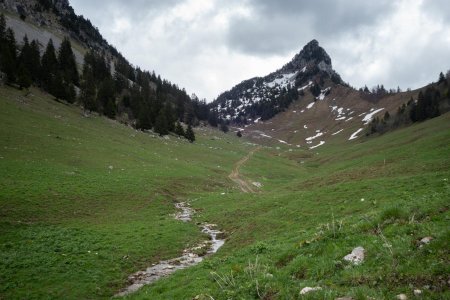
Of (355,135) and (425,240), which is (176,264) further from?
(355,135)

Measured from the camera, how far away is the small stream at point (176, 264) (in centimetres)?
2055

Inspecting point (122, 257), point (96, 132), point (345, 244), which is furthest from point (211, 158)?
point (345, 244)

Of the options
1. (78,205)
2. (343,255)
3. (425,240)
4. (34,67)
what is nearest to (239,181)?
(78,205)

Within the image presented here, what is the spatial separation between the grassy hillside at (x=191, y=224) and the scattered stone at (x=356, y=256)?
0.32 m

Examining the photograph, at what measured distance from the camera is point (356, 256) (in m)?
12.5

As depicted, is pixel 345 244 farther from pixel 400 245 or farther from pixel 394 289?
pixel 394 289

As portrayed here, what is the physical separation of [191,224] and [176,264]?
37.2 feet

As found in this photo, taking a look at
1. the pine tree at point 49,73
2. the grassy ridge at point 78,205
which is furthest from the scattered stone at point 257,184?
the pine tree at point 49,73

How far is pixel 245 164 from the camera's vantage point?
9025 cm

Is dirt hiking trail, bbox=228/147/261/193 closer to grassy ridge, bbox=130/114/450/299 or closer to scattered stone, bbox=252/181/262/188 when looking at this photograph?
scattered stone, bbox=252/181/262/188

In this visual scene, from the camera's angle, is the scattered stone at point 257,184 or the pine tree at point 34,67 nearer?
the scattered stone at point 257,184

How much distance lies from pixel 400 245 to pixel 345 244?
8.58ft

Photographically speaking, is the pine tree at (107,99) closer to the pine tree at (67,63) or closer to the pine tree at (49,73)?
the pine tree at (67,63)

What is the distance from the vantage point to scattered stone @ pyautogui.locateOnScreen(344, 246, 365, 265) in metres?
12.1
